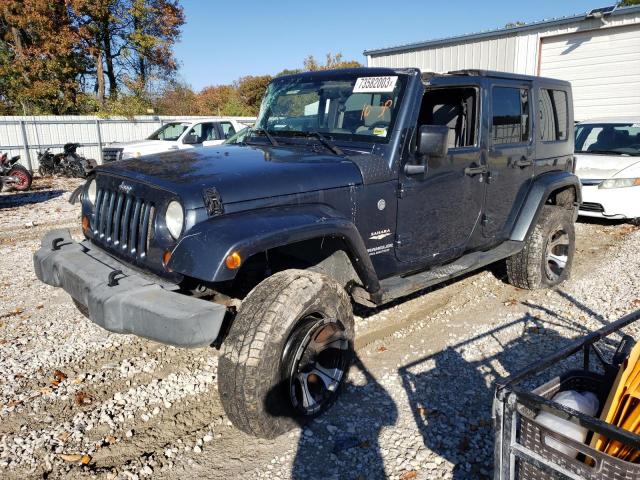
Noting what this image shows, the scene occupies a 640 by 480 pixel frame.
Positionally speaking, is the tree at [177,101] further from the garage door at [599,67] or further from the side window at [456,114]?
the side window at [456,114]

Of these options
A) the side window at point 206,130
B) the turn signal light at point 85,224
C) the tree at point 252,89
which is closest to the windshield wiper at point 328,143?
the turn signal light at point 85,224

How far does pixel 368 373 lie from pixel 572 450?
1948mm

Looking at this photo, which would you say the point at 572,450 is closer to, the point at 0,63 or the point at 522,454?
the point at 522,454

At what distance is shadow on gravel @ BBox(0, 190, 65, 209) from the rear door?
1032cm

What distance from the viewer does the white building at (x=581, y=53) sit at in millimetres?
12781

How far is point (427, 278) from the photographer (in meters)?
3.95

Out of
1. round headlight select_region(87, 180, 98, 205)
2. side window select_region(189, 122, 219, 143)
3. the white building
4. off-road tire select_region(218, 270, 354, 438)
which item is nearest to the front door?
off-road tire select_region(218, 270, 354, 438)

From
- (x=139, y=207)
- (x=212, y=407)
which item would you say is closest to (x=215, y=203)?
(x=139, y=207)

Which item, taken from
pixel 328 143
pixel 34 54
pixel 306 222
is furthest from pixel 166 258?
pixel 34 54

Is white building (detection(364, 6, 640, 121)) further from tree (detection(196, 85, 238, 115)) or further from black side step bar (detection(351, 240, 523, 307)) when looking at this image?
tree (detection(196, 85, 238, 115))

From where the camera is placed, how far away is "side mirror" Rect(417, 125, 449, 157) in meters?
3.48

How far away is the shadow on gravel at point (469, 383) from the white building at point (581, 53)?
1095 cm

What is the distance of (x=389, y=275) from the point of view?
150 inches

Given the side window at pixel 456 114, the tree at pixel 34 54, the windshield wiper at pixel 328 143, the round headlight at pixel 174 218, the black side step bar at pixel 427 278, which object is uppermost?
the tree at pixel 34 54
